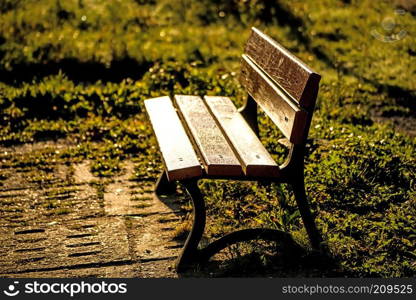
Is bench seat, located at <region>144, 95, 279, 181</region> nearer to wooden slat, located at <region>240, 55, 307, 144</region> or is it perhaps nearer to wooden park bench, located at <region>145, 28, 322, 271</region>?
wooden park bench, located at <region>145, 28, 322, 271</region>

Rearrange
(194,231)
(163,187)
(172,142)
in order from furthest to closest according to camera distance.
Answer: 1. (163,187)
2. (172,142)
3. (194,231)

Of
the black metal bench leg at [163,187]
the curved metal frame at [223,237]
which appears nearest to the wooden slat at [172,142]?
the curved metal frame at [223,237]

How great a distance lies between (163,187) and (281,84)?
126 centimetres

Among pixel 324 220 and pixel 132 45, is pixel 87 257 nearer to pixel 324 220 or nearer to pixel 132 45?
pixel 324 220

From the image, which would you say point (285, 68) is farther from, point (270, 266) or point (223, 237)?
point (270, 266)

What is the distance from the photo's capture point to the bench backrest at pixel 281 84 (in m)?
3.50

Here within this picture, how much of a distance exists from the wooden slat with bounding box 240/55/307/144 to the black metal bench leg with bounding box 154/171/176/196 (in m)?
0.85

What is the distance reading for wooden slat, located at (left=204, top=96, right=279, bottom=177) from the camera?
3562mm

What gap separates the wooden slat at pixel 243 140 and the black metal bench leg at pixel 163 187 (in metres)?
0.61

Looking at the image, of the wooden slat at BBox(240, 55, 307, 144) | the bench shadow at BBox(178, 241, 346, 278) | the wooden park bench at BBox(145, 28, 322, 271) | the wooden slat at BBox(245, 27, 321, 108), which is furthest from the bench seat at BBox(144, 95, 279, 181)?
the bench shadow at BBox(178, 241, 346, 278)

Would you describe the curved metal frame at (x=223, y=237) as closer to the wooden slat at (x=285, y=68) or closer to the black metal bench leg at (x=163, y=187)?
the wooden slat at (x=285, y=68)

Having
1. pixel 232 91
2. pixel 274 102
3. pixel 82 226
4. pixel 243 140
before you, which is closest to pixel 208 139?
pixel 243 140

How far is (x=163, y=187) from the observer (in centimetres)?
472

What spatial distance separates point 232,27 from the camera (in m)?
8.45
